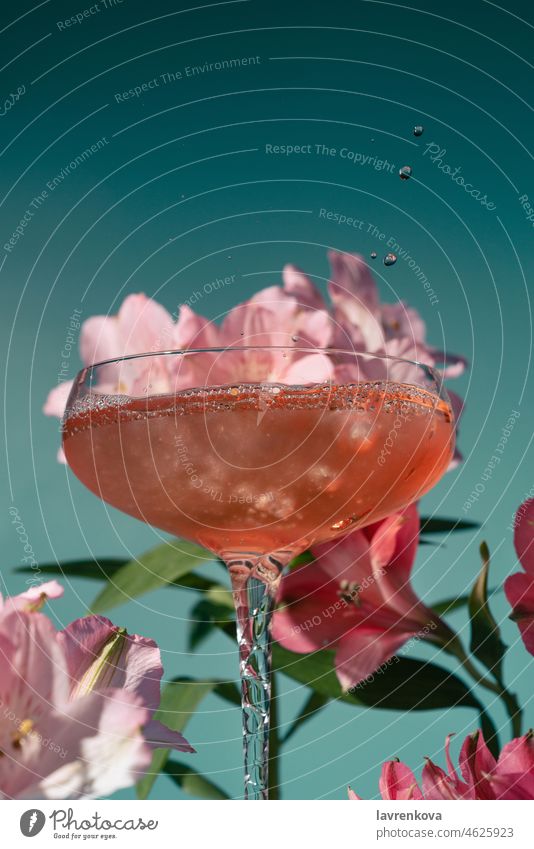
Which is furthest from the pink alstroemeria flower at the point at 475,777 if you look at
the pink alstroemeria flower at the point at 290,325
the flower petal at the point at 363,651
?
the pink alstroemeria flower at the point at 290,325

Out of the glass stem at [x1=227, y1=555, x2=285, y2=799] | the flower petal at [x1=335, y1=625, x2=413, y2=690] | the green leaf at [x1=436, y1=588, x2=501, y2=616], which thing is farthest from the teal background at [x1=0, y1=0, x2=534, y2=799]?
the glass stem at [x1=227, y1=555, x2=285, y2=799]

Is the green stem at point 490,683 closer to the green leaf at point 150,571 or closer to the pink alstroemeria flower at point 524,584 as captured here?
the pink alstroemeria flower at point 524,584

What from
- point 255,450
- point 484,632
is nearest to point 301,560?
point 484,632

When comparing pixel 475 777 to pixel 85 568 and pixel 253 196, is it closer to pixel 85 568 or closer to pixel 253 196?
pixel 85 568

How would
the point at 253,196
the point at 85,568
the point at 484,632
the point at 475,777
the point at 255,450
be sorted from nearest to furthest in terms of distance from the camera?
the point at 255,450
the point at 475,777
the point at 484,632
the point at 85,568
the point at 253,196

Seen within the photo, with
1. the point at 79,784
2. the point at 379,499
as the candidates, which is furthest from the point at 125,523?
the point at 379,499

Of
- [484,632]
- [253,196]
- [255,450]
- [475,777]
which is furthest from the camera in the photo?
[253,196]
